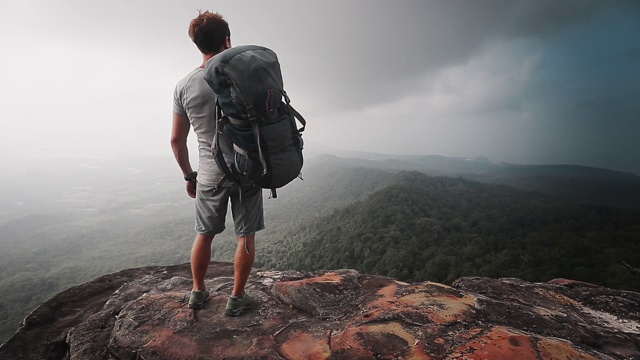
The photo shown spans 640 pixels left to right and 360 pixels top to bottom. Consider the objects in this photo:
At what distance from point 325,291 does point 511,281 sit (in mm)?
3300

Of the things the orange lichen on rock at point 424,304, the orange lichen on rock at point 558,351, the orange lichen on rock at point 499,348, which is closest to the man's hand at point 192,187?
the orange lichen on rock at point 424,304

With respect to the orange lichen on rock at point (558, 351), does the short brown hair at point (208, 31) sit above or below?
above

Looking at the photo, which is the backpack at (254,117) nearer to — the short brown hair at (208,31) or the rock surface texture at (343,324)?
the short brown hair at (208,31)

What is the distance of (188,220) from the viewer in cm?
16838

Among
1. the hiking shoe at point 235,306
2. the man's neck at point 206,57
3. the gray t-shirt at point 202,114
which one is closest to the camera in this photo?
the gray t-shirt at point 202,114

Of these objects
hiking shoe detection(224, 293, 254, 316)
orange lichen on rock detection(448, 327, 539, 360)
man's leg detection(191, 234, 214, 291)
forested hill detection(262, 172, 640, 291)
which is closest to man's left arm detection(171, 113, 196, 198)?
man's leg detection(191, 234, 214, 291)

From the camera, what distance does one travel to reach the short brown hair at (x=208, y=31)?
2797 mm

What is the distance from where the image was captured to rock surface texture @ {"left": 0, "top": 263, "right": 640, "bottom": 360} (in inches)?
103

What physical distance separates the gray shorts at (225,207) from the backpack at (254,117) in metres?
0.27

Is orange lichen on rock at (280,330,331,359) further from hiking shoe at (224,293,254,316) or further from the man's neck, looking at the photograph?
the man's neck

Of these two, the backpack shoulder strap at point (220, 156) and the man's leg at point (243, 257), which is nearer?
the backpack shoulder strap at point (220, 156)

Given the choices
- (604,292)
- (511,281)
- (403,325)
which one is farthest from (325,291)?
(604,292)

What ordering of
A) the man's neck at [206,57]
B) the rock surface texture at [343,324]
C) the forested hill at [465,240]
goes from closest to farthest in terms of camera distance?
the rock surface texture at [343,324] < the man's neck at [206,57] < the forested hill at [465,240]

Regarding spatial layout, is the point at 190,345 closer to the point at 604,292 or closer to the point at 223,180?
the point at 223,180
